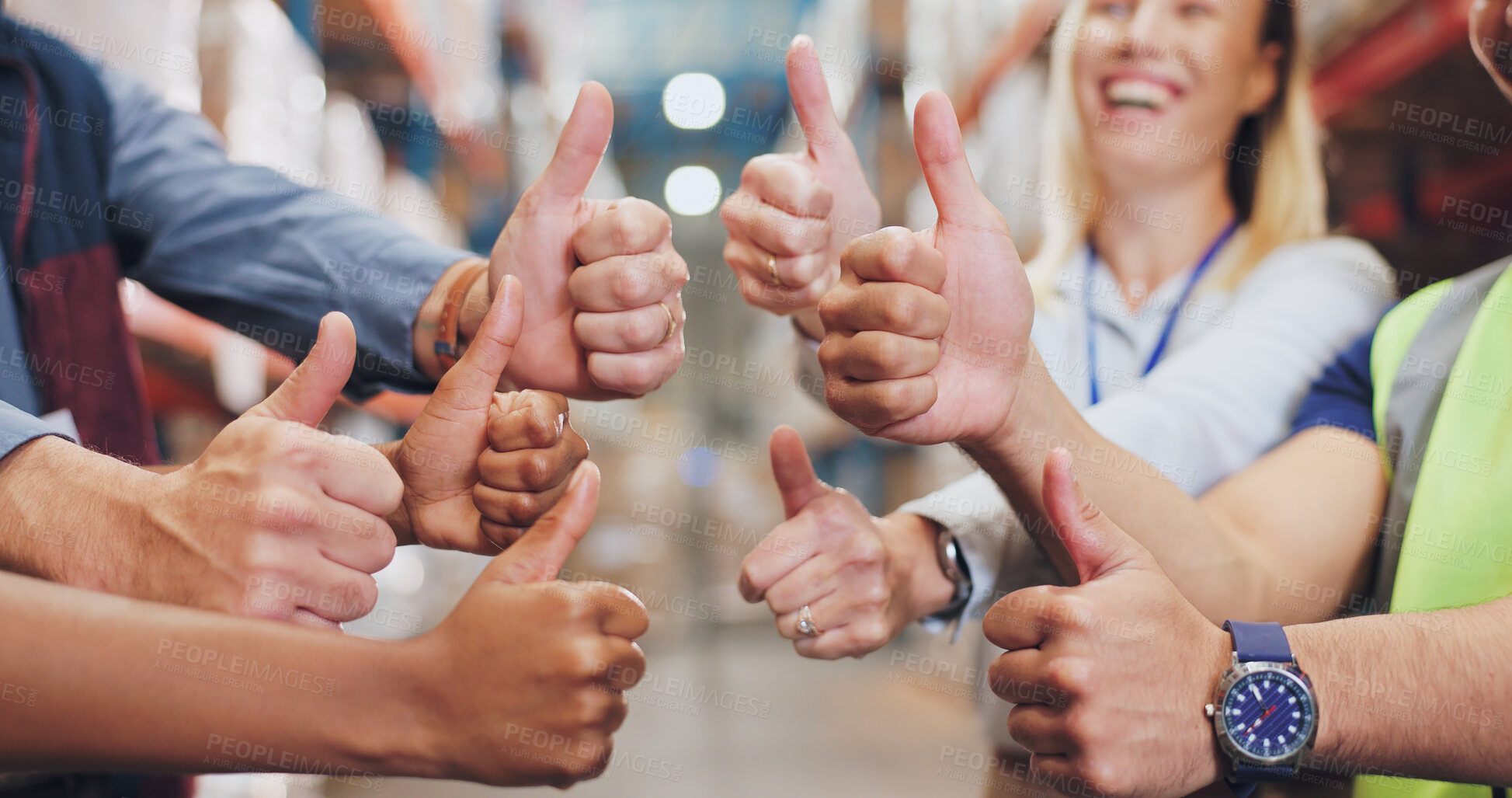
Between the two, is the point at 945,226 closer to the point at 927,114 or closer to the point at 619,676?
the point at 927,114

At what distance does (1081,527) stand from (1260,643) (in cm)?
22

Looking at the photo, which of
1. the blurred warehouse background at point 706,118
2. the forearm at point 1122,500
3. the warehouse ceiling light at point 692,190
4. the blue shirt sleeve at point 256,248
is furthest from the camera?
the warehouse ceiling light at point 692,190

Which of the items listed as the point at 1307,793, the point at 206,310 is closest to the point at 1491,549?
the point at 1307,793

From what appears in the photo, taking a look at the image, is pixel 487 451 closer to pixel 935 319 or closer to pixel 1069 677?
pixel 935 319

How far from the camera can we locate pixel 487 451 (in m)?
0.97

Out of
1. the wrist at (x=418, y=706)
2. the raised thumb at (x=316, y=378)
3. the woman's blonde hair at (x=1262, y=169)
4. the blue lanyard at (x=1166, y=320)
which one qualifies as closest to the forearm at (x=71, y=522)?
the raised thumb at (x=316, y=378)

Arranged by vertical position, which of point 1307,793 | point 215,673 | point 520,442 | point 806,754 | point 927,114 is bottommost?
point 806,754

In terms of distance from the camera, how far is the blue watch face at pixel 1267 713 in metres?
0.81

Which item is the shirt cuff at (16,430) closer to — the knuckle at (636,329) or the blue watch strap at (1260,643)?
the knuckle at (636,329)

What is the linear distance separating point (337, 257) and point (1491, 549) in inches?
65.2

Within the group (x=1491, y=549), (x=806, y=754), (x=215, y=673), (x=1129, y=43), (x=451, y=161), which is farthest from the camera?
(x=451, y=161)

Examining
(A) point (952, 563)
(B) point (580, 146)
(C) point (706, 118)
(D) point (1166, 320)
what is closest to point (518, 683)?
(B) point (580, 146)

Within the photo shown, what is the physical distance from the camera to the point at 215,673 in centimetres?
74

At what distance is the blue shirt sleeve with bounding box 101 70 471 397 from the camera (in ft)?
4.09
